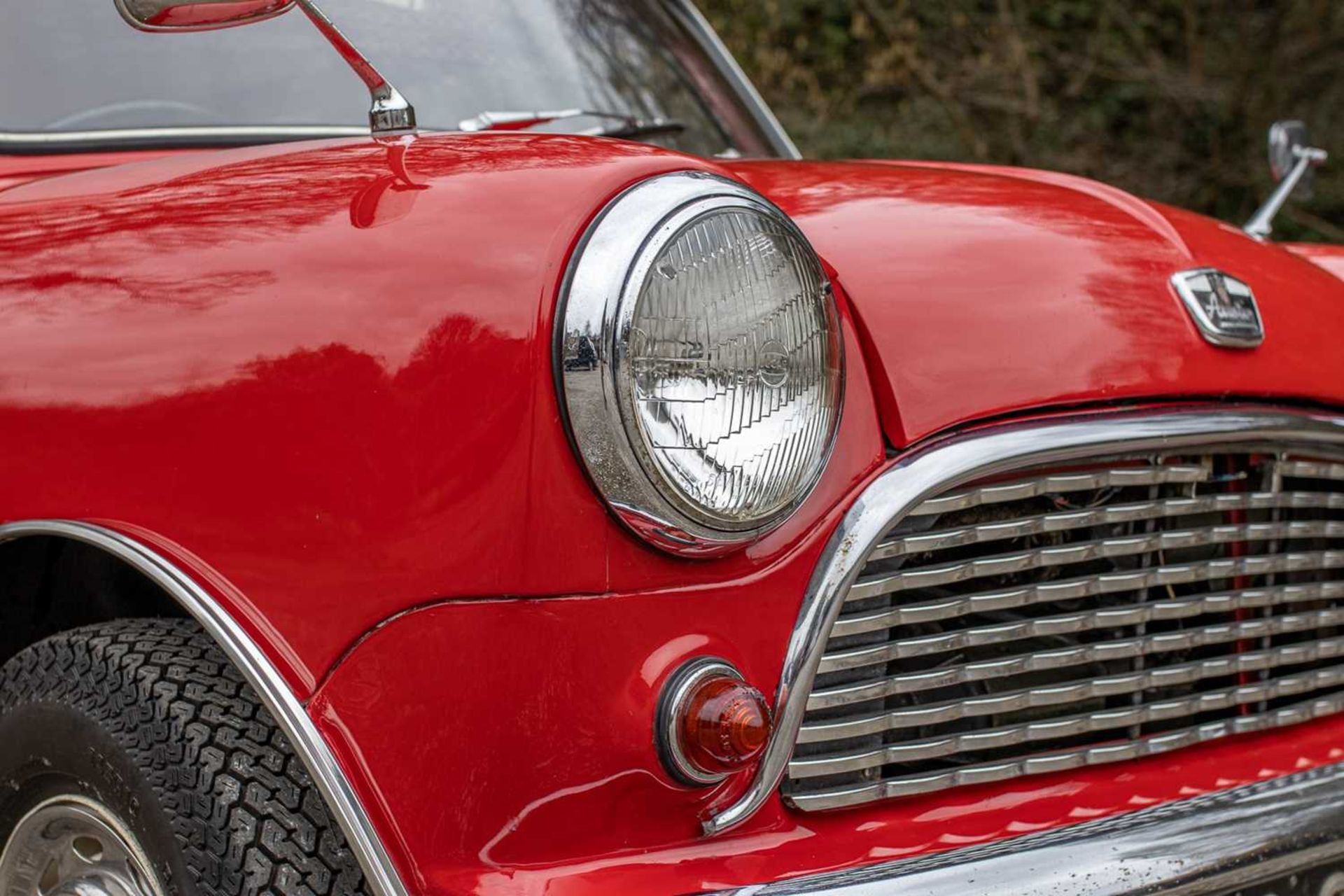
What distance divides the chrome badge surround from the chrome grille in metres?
0.16

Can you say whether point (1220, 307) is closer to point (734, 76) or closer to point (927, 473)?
point (927, 473)

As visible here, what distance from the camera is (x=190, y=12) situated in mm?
1737

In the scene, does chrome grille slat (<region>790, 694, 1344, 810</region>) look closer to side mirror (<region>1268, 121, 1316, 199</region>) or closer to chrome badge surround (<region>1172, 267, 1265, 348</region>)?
chrome badge surround (<region>1172, 267, 1265, 348</region>)

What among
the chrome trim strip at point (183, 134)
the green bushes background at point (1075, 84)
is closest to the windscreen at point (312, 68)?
the chrome trim strip at point (183, 134)

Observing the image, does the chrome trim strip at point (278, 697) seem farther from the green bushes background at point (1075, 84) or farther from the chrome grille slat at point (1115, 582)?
the green bushes background at point (1075, 84)

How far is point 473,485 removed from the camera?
4.58 feet

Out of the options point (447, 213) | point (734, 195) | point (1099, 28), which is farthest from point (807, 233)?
point (1099, 28)

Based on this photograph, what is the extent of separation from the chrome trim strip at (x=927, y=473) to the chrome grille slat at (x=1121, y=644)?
7 cm

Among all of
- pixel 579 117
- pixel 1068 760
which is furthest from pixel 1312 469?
pixel 579 117

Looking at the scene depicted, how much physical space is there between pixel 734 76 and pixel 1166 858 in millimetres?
1990

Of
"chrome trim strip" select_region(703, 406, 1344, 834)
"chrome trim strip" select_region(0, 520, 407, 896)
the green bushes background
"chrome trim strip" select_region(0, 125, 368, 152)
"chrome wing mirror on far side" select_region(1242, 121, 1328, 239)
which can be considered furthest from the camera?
the green bushes background

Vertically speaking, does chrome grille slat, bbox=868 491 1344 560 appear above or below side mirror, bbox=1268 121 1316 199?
below

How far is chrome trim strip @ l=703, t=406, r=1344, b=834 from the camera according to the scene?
1.53 m

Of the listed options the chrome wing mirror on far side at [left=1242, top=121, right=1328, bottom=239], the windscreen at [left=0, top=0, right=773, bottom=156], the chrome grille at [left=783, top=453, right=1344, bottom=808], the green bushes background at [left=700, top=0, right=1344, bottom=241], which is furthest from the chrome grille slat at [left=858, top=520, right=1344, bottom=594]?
the green bushes background at [left=700, top=0, right=1344, bottom=241]
